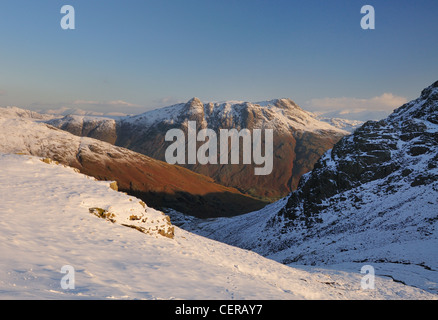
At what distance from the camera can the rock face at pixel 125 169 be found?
5984 inches

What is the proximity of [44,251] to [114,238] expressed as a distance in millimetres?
5004

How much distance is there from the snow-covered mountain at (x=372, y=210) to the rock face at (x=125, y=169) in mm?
63300

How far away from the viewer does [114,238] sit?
1894 centimetres

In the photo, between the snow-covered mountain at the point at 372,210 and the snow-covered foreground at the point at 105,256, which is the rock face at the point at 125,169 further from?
the snow-covered foreground at the point at 105,256

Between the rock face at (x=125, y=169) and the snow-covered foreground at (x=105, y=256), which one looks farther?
the rock face at (x=125, y=169)

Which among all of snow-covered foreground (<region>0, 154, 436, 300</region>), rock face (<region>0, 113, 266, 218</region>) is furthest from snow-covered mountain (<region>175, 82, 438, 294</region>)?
rock face (<region>0, 113, 266, 218</region>)

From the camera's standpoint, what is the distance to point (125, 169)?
553 ft

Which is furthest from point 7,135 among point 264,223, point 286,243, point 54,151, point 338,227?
point 338,227

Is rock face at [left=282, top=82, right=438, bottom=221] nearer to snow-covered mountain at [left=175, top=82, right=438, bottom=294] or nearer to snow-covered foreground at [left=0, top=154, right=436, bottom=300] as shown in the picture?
snow-covered mountain at [left=175, top=82, right=438, bottom=294]

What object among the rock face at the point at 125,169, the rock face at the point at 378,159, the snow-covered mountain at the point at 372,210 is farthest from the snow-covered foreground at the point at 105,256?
the rock face at the point at 125,169

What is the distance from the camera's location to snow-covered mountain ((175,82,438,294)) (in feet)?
151

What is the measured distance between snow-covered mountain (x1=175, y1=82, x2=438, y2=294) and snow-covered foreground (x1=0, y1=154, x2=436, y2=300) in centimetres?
1896
